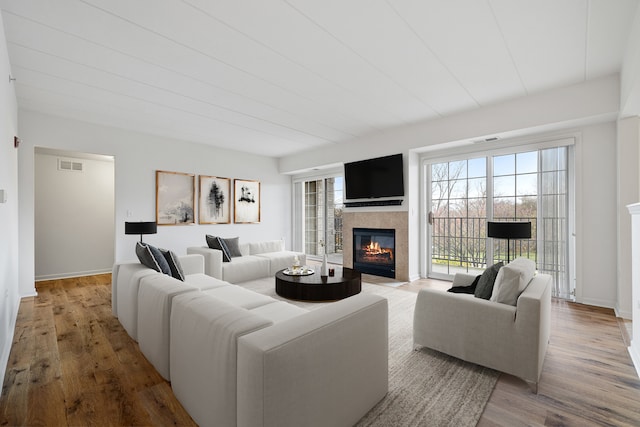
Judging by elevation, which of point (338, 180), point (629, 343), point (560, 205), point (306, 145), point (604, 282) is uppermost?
point (306, 145)

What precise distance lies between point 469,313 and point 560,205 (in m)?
2.85

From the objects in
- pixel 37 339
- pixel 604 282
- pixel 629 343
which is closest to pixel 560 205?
pixel 604 282

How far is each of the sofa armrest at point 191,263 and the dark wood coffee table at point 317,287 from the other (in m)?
1.08

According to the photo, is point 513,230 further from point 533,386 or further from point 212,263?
point 212,263

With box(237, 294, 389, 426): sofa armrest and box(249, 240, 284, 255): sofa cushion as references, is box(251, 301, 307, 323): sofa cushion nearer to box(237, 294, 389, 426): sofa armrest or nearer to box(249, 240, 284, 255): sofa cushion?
box(237, 294, 389, 426): sofa armrest

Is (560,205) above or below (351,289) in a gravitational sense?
above

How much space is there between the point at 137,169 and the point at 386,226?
4.51m

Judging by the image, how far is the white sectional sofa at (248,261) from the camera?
4.43 metres

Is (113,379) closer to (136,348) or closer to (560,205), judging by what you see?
(136,348)

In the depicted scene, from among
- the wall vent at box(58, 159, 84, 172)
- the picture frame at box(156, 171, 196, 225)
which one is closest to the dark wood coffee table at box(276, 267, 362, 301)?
the picture frame at box(156, 171, 196, 225)

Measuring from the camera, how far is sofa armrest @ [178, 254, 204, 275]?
151 inches

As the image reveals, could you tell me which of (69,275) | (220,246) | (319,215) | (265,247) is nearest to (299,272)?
(220,246)

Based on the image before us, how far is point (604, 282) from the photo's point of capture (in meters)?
3.51

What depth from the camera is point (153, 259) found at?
2.77 m
